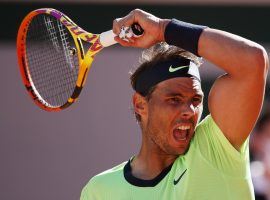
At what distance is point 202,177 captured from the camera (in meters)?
3.47

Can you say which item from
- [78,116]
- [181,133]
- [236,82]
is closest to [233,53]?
[236,82]

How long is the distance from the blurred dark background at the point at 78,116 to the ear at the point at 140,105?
3.27 meters

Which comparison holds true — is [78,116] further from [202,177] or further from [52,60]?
[202,177]

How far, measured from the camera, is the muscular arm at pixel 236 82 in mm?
3324

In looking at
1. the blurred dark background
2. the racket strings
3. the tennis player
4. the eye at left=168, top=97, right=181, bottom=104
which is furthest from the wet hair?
the blurred dark background

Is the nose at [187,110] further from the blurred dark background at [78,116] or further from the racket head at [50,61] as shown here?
the blurred dark background at [78,116]

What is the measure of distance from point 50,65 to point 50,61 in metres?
0.06

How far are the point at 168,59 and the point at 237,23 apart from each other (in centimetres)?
380

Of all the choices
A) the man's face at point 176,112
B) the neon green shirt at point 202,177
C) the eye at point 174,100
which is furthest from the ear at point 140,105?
the neon green shirt at point 202,177

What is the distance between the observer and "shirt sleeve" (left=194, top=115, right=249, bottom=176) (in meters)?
3.46

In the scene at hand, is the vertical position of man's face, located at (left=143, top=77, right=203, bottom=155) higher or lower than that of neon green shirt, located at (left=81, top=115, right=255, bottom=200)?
higher

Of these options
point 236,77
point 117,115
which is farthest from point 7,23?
point 236,77

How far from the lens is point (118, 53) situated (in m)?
7.23

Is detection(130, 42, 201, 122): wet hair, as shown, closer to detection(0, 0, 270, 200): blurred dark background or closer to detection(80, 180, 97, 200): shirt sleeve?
detection(80, 180, 97, 200): shirt sleeve
